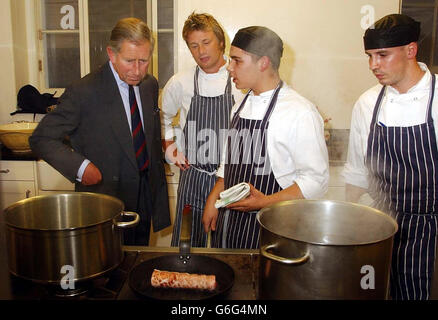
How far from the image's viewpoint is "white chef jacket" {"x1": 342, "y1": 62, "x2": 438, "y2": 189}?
1337mm

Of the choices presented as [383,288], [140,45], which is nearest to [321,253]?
[383,288]

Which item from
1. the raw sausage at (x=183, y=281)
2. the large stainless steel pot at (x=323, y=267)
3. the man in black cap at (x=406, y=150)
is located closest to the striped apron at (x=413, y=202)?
the man in black cap at (x=406, y=150)

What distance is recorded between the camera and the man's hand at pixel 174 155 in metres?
2.04

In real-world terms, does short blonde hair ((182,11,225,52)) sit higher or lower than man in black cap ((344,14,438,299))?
higher

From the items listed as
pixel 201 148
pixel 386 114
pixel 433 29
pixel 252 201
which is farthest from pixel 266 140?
pixel 433 29

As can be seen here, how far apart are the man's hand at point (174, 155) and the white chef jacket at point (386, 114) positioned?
2.68 ft

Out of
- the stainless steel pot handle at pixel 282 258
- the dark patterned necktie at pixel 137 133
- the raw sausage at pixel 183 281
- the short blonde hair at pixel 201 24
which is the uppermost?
the short blonde hair at pixel 201 24

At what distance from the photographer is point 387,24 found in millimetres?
1313

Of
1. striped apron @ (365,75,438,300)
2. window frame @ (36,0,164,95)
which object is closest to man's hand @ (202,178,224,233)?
striped apron @ (365,75,438,300)

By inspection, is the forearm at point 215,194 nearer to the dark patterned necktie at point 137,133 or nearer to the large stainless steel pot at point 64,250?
the dark patterned necktie at point 137,133

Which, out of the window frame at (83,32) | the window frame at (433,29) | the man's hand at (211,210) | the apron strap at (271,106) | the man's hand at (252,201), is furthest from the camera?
the window frame at (83,32)

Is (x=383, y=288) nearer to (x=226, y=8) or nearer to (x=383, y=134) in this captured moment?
(x=383, y=134)

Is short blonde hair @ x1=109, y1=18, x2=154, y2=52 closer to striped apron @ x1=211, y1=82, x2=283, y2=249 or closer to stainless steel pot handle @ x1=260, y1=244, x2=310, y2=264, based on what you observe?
striped apron @ x1=211, y1=82, x2=283, y2=249

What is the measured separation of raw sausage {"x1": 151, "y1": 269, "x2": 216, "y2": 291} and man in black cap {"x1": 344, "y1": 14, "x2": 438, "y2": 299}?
75 centimetres
